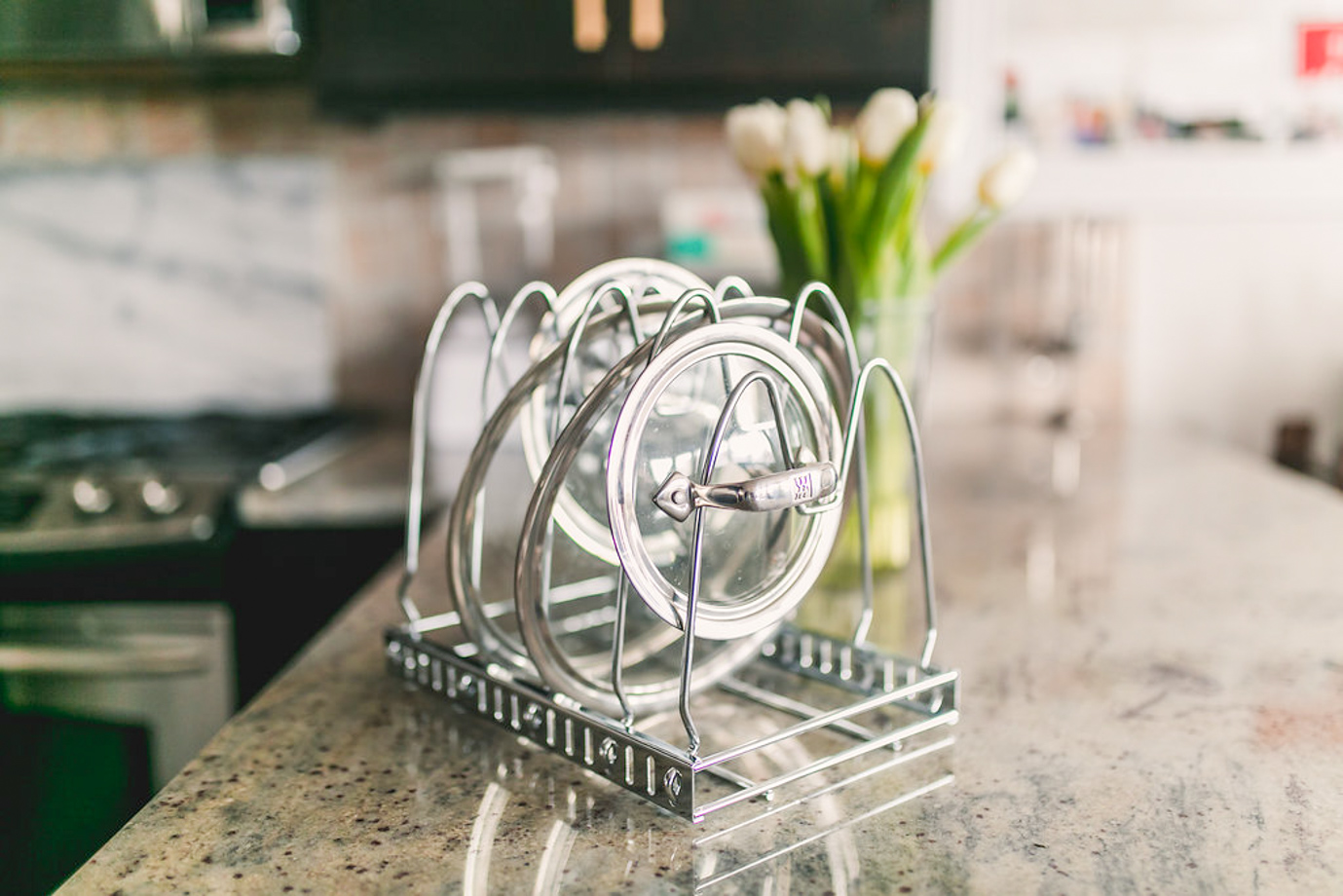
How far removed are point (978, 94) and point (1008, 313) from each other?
383mm

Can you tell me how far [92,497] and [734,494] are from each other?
4.30 feet

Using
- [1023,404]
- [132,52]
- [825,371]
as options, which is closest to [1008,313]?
[1023,404]

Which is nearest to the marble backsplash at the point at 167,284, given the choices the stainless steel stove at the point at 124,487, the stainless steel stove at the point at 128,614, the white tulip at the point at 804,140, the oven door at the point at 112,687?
the stainless steel stove at the point at 124,487

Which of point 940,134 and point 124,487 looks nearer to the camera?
point 940,134

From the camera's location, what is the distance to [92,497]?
162 centimetres

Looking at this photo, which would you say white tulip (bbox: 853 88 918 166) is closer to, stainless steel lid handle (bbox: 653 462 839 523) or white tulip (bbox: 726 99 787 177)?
white tulip (bbox: 726 99 787 177)

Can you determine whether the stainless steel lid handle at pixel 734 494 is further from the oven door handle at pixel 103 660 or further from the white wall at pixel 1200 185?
the white wall at pixel 1200 185

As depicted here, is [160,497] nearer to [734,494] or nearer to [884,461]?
[884,461]

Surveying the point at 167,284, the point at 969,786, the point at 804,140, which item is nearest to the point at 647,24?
the point at 804,140

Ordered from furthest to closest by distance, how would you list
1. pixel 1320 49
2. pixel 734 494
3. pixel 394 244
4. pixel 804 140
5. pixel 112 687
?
pixel 394 244 < pixel 1320 49 < pixel 112 687 < pixel 804 140 < pixel 734 494

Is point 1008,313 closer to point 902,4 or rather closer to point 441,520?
point 902,4

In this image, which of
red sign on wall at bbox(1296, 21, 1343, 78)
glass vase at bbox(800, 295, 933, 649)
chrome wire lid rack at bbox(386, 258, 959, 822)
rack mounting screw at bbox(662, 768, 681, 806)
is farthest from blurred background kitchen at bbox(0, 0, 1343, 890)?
rack mounting screw at bbox(662, 768, 681, 806)

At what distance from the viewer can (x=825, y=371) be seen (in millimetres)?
825

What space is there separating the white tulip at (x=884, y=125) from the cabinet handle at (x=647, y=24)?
75 centimetres
